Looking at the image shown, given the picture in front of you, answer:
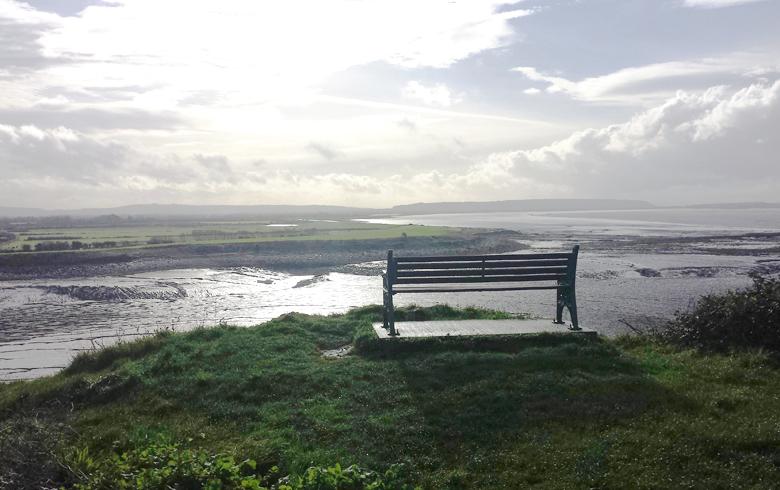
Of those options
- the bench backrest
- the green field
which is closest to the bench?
the bench backrest

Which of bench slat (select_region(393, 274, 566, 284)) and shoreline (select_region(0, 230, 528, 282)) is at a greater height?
bench slat (select_region(393, 274, 566, 284))

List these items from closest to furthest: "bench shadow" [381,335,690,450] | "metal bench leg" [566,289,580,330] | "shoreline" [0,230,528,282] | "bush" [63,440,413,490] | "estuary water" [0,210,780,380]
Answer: "bush" [63,440,413,490] → "bench shadow" [381,335,690,450] → "metal bench leg" [566,289,580,330] → "estuary water" [0,210,780,380] → "shoreline" [0,230,528,282]

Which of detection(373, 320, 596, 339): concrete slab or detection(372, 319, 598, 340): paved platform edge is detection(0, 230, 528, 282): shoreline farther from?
detection(372, 319, 598, 340): paved platform edge

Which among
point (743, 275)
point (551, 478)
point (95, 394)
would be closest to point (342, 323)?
point (95, 394)

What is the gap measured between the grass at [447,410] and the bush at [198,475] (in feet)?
0.74

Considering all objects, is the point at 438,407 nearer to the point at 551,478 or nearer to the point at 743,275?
the point at 551,478

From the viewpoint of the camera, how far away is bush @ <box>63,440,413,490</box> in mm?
5094

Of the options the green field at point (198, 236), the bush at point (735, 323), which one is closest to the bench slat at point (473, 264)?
the bush at point (735, 323)

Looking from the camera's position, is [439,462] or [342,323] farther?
[342,323]

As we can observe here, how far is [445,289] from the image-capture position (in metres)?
10.3

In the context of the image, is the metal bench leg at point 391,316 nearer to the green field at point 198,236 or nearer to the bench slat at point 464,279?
the bench slat at point 464,279

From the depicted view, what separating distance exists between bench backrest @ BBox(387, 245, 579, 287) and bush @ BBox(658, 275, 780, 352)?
218 centimetres

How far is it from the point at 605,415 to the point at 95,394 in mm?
6970

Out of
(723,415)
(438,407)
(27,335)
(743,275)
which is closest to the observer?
(723,415)
